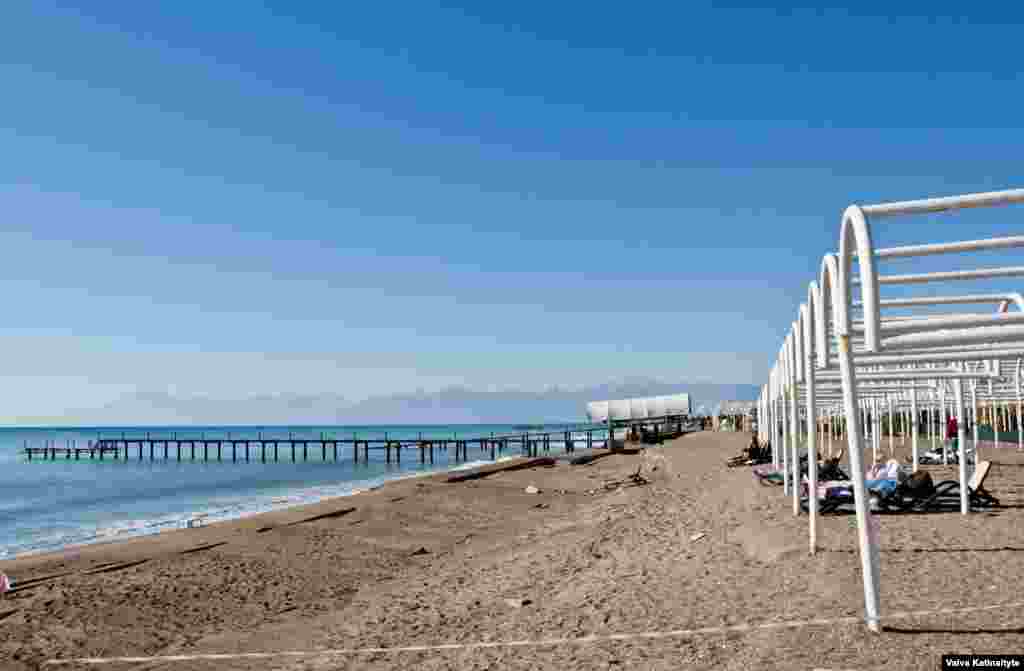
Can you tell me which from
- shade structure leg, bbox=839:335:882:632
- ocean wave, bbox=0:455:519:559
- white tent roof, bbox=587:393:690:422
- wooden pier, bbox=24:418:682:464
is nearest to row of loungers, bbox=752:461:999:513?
shade structure leg, bbox=839:335:882:632

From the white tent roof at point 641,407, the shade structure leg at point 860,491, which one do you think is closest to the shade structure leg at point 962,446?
the shade structure leg at point 860,491

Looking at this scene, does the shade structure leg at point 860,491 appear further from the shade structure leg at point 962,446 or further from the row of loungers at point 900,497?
the row of loungers at point 900,497

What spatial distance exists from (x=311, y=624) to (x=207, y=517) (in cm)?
1847

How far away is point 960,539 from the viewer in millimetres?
9883

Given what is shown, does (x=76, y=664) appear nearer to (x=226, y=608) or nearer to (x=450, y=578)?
(x=226, y=608)

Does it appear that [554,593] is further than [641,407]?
No

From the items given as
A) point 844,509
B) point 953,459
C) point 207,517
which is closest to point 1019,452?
point 953,459

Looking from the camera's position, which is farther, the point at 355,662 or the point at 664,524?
the point at 664,524

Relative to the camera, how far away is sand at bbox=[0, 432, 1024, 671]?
20.9ft

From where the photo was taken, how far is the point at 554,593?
923 cm

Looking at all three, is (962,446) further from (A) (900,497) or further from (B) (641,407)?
(B) (641,407)

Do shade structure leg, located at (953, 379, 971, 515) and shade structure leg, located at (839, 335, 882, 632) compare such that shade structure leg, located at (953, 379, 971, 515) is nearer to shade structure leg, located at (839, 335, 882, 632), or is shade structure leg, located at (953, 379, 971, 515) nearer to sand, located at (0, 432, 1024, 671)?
sand, located at (0, 432, 1024, 671)

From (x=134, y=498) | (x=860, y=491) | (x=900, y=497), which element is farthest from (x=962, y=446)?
(x=134, y=498)

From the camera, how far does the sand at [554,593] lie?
251 inches
